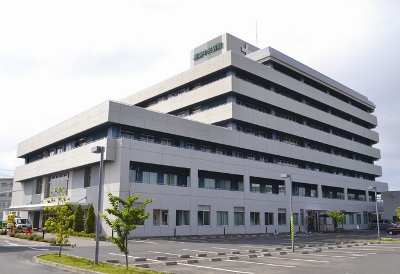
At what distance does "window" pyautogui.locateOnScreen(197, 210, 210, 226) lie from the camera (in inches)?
1796

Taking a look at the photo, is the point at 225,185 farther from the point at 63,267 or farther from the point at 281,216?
the point at 63,267

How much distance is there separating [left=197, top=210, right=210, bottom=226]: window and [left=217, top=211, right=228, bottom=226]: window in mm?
1882

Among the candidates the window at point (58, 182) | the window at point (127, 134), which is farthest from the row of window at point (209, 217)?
the window at point (58, 182)

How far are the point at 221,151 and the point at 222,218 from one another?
9860mm

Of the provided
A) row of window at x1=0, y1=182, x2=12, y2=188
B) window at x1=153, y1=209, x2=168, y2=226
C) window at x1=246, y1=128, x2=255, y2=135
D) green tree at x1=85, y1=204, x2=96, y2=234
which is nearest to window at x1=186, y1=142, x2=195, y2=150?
window at x1=153, y1=209, x2=168, y2=226

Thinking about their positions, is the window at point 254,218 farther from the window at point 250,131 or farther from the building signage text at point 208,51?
the building signage text at point 208,51

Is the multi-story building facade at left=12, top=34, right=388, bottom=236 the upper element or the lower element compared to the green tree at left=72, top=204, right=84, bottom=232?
upper

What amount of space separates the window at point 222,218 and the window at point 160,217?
841cm

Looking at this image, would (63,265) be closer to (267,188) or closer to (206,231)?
(206,231)

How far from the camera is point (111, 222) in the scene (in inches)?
653

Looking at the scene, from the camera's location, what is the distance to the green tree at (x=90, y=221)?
40281mm

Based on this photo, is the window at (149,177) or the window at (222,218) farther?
the window at (222,218)

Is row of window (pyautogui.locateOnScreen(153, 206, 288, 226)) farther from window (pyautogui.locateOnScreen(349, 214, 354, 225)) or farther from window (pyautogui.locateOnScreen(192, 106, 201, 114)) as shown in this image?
window (pyautogui.locateOnScreen(349, 214, 354, 225))

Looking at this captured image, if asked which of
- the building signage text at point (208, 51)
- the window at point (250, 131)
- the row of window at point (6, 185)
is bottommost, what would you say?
the row of window at point (6, 185)
